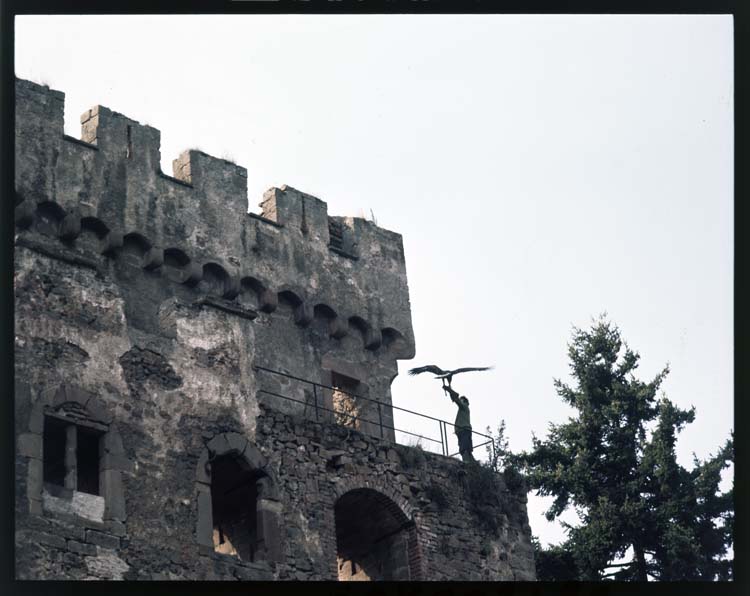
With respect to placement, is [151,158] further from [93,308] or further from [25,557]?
[25,557]

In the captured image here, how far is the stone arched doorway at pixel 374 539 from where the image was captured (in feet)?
107

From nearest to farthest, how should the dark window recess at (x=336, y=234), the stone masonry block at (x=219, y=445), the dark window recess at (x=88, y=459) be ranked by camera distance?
1. the dark window recess at (x=88, y=459)
2. the stone masonry block at (x=219, y=445)
3. the dark window recess at (x=336, y=234)

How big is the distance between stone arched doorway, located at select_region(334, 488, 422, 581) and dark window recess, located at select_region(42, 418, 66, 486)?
5.00m

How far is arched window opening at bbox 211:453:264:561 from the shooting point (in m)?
30.3

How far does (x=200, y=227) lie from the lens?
3334cm

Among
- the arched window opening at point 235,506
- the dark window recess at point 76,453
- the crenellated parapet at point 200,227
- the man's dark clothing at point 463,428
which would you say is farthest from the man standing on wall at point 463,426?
the dark window recess at point 76,453

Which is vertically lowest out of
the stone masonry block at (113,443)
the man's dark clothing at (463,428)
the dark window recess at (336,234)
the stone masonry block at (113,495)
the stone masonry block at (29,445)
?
the stone masonry block at (113,495)

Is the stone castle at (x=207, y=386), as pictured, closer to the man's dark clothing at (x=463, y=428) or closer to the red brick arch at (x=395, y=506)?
the red brick arch at (x=395, y=506)

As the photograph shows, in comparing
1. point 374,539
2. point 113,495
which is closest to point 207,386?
point 113,495

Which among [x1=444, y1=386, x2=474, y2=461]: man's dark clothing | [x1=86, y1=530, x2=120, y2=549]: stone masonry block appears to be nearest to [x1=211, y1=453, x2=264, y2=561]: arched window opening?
[x1=86, y1=530, x2=120, y2=549]: stone masonry block

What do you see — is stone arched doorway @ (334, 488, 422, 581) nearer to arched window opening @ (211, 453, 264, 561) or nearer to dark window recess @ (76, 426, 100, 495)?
arched window opening @ (211, 453, 264, 561)

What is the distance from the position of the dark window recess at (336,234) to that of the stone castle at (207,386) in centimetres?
5

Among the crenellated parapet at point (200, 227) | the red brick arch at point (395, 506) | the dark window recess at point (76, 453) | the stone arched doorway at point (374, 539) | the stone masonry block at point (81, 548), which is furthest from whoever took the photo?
the stone arched doorway at point (374, 539)

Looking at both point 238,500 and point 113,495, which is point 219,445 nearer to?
point 238,500
